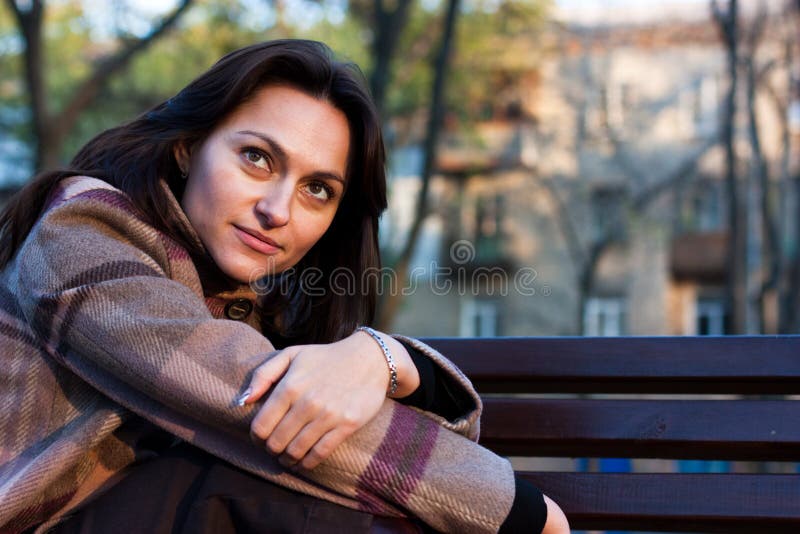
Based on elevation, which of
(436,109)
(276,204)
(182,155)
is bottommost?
(276,204)

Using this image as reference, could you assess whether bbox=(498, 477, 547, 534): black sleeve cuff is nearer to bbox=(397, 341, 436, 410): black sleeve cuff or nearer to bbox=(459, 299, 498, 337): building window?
bbox=(397, 341, 436, 410): black sleeve cuff

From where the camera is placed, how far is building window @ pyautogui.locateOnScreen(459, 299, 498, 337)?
2422 centimetres

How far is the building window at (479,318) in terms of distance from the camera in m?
24.2

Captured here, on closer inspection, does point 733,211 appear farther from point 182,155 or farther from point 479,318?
point 479,318

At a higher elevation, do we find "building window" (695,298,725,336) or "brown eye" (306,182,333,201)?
"building window" (695,298,725,336)

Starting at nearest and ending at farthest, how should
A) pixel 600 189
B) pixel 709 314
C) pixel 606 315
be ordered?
pixel 600 189 → pixel 606 315 → pixel 709 314

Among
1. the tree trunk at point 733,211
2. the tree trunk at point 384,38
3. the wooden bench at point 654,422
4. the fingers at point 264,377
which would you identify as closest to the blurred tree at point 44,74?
the tree trunk at point 384,38

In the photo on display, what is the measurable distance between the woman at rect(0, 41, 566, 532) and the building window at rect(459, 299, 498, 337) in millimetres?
22131

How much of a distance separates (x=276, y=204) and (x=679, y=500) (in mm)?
1028

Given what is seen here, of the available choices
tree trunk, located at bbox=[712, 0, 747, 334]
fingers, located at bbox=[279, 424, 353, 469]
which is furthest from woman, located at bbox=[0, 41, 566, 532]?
tree trunk, located at bbox=[712, 0, 747, 334]

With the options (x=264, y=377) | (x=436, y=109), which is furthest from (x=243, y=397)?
(x=436, y=109)

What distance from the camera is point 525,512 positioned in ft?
5.60

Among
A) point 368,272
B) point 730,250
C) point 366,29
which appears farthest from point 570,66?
point 368,272

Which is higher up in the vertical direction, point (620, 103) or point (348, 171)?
point (620, 103)
